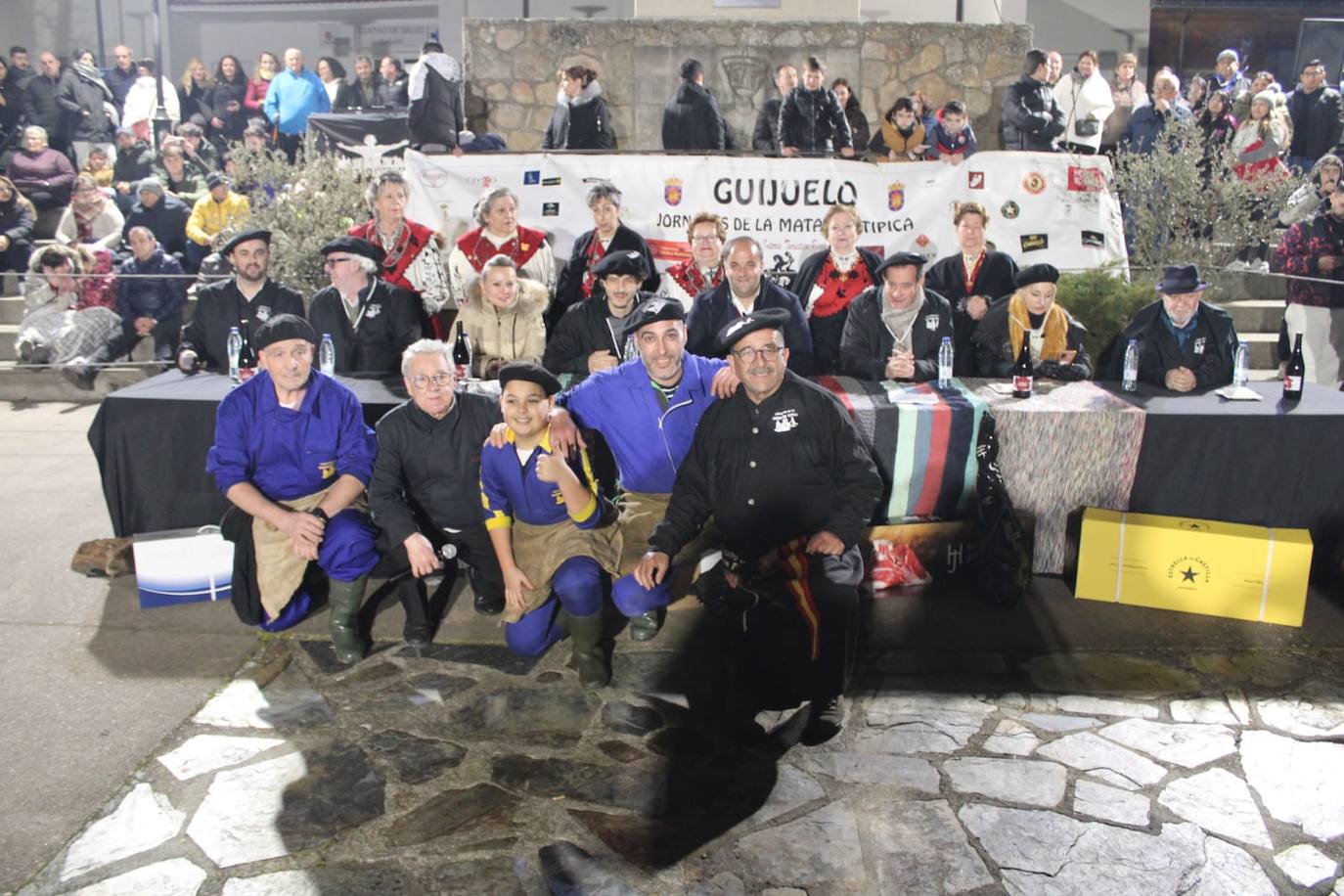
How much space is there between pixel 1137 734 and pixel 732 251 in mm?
3263

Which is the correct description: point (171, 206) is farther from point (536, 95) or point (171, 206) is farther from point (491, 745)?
point (491, 745)

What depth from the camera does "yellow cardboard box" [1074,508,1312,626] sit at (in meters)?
5.16

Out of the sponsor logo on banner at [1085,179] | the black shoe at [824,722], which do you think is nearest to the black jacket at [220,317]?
the black shoe at [824,722]

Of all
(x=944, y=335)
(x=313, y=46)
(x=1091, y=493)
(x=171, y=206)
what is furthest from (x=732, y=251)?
(x=313, y=46)

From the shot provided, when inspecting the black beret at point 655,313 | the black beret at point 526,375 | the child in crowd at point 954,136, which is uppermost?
the child in crowd at point 954,136

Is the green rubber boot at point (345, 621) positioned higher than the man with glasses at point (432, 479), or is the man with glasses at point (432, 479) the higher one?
the man with glasses at point (432, 479)

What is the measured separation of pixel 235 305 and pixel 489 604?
8.64 feet

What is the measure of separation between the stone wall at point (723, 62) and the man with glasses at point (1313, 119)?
2.91m

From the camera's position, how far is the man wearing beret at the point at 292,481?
4914 mm

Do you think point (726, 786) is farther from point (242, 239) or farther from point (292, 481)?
point (242, 239)

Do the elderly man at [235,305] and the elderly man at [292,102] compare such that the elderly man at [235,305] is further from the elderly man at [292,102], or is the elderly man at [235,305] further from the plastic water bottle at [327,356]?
the elderly man at [292,102]

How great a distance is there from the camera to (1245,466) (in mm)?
5574

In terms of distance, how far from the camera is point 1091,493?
5.62 meters

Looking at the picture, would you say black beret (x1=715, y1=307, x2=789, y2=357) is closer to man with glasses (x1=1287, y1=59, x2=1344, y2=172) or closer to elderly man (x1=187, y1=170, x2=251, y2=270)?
elderly man (x1=187, y1=170, x2=251, y2=270)
